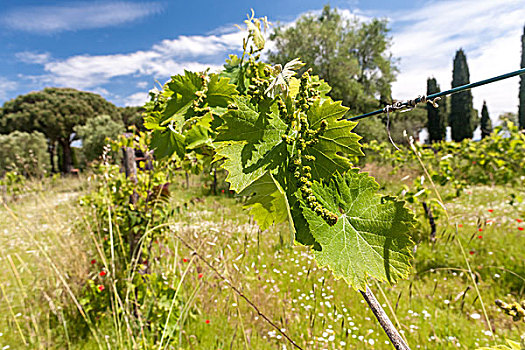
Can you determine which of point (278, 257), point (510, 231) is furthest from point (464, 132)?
point (278, 257)

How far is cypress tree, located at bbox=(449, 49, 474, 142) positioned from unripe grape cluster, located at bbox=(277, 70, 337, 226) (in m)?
30.9

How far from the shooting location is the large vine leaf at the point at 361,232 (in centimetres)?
52

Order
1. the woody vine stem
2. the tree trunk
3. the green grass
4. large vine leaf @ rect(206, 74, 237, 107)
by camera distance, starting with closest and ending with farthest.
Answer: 1. the woody vine stem
2. large vine leaf @ rect(206, 74, 237, 107)
3. the green grass
4. the tree trunk

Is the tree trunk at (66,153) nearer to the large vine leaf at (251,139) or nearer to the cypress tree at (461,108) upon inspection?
the large vine leaf at (251,139)

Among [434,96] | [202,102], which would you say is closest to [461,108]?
[434,96]

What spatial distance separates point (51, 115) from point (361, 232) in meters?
32.4

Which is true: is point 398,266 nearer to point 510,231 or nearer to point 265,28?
point 265,28

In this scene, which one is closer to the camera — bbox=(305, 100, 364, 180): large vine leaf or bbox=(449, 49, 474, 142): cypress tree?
bbox=(305, 100, 364, 180): large vine leaf

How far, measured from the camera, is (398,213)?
0.54 meters

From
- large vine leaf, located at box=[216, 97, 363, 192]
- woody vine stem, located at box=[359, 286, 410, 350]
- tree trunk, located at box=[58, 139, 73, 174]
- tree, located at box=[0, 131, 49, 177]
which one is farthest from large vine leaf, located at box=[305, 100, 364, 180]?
tree trunk, located at box=[58, 139, 73, 174]

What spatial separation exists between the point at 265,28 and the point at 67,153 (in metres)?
32.9

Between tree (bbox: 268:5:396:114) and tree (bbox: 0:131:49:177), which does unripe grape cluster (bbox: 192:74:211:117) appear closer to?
tree (bbox: 268:5:396:114)

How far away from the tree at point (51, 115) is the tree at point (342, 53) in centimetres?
2051

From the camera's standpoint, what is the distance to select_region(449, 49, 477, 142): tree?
26.2 m
